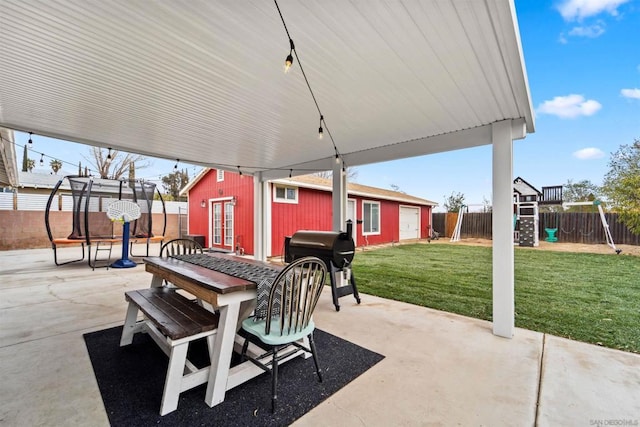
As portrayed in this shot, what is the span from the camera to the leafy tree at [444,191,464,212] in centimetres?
1819

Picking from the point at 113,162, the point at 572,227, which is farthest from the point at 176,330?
the point at 113,162

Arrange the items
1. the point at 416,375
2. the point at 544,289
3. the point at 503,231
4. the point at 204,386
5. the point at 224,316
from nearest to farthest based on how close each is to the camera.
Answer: the point at 224,316, the point at 204,386, the point at 416,375, the point at 503,231, the point at 544,289

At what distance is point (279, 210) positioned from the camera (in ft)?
27.8

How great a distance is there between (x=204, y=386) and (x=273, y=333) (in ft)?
2.36

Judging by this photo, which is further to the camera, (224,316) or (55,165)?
(55,165)

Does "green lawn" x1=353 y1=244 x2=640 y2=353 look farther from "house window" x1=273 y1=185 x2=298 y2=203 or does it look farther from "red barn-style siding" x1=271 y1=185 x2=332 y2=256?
"house window" x1=273 y1=185 x2=298 y2=203

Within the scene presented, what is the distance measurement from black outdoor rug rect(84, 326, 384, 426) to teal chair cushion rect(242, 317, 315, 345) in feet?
1.33

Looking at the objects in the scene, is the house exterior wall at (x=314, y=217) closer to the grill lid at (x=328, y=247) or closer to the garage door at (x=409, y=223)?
the garage door at (x=409, y=223)

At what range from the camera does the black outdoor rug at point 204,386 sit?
168 cm

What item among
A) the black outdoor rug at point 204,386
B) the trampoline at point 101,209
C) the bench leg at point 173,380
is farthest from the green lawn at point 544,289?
the trampoline at point 101,209

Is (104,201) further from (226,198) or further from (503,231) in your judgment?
(503,231)

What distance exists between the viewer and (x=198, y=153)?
4.97 meters

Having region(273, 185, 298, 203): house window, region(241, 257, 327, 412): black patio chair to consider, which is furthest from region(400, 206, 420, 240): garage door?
region(241, 257, 327, 412): black patio chair

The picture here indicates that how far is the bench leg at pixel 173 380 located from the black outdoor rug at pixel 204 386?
5 cm
